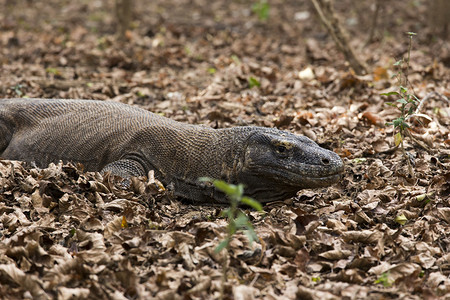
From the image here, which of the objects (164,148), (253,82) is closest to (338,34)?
(253,82)

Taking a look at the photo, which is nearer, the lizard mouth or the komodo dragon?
the lizard mouth

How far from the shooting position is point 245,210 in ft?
17.0

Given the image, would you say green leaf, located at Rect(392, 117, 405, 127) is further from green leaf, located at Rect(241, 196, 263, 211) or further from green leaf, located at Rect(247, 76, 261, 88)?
green leaf, located at Rect(247, 76, 261, 88)

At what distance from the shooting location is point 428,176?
554 cm

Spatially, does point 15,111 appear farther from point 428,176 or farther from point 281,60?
point 281,60

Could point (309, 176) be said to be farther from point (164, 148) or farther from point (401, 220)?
point (164, 148)

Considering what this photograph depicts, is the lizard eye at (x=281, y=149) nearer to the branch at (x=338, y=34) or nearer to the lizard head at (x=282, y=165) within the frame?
the lizard head at (x=282, y=165)

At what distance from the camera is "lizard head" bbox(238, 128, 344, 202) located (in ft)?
16.3

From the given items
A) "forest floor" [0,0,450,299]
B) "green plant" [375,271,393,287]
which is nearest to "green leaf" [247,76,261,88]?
"forest floor" [0,0,450,299]

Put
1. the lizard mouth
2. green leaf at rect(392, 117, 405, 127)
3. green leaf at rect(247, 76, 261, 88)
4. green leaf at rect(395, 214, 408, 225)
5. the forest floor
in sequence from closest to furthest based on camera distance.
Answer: the forest floor → green leaf at rect(395, 214, 408, 225) → the lizard mouth → green leaf at rect(392, 117, 405, 127) → green leaf at rect(247, 76, 261, 88)

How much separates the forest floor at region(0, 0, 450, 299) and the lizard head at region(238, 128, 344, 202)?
187 millimetres

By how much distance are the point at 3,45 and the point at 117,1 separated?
3002 millimetres

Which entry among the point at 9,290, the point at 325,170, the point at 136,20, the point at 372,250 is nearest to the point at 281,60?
the point at 136,20

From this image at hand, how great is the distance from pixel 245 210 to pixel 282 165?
0.56 m
